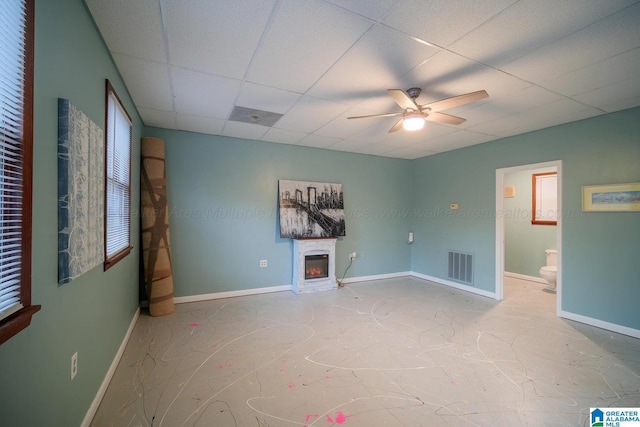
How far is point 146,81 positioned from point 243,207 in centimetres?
Result: 215

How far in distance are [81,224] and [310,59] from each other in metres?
1.85

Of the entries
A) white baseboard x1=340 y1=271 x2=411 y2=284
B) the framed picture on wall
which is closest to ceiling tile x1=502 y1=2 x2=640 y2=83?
the framed picture on wall

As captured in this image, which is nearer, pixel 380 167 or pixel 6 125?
pixel 6 125

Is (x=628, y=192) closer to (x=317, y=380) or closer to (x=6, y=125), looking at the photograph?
(x=317, y=380)

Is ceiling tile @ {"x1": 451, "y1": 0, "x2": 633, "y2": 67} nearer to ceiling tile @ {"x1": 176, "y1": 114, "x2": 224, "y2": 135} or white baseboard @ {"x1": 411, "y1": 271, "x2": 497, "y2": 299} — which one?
ceiling tile @ {"x1": 176, "y1": 114, "x2": 224, "y2": 135}

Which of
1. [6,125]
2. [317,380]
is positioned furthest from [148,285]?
[6,125]

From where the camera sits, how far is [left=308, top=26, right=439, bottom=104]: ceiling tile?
1828 mm

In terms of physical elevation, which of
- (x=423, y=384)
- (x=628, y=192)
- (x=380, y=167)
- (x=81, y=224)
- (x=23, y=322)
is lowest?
(x=423, y=384)

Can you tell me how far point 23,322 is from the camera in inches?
37.5

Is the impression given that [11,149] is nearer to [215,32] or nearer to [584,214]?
[215,32]

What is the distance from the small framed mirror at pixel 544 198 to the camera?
517 centimetres

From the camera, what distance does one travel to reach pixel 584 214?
10.8 feet

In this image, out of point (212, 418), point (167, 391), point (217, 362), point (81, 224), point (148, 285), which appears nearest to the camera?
point (81, 224)

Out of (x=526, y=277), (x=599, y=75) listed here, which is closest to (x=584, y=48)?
(x=599, y=75)
